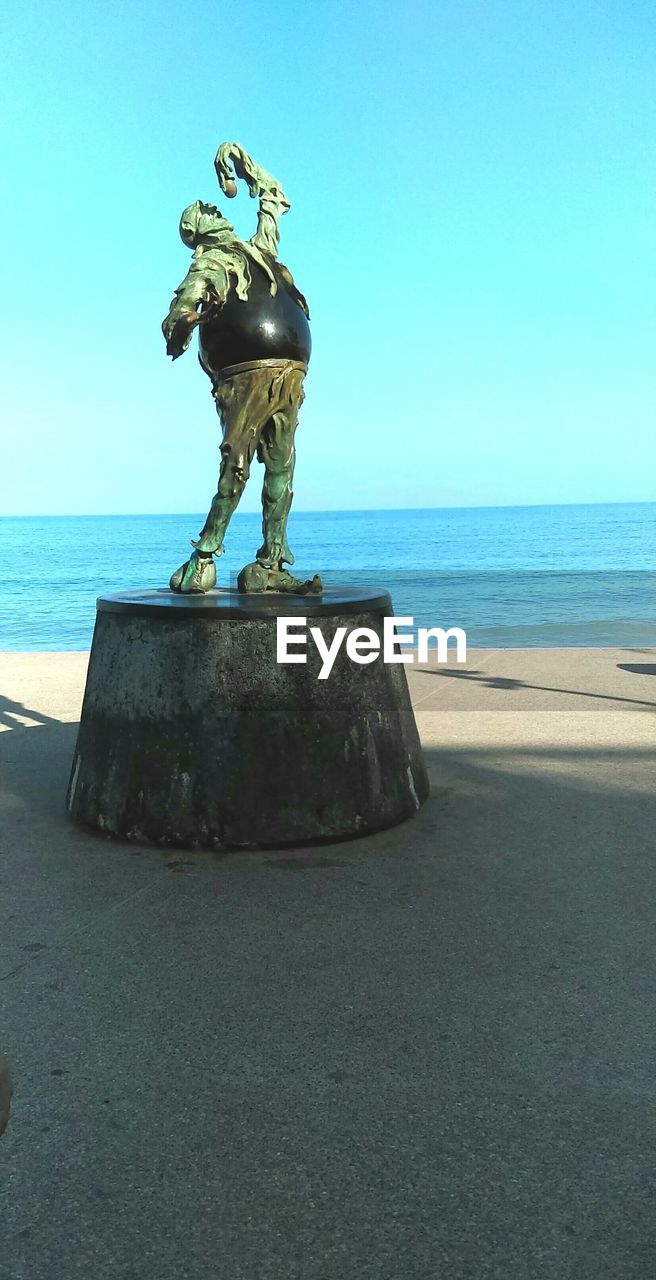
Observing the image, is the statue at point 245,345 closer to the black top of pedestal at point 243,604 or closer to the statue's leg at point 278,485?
the statue's leg at point 278,485

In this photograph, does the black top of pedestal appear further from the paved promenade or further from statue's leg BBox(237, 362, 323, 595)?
the paved promenade

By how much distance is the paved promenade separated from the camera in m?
2.04

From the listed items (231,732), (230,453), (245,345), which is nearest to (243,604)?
(231,732)

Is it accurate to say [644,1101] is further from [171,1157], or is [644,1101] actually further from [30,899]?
[30,899]

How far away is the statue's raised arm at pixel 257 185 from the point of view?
5.41m

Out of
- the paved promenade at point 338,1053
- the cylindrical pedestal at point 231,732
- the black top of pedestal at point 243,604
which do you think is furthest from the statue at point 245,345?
the paved promenade at point 338,1053

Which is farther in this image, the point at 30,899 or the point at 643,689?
the point at 643,689

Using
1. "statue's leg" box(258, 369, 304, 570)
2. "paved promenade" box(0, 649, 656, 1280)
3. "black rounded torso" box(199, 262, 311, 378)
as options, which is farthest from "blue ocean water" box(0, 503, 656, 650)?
"paved promenade" box(0, 649, 656, 1280)

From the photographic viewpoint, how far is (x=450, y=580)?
3803 cm

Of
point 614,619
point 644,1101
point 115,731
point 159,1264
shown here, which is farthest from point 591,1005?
point 614,619

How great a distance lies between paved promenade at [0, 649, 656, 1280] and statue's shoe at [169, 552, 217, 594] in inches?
57.5

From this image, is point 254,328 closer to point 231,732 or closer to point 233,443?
point 233,443

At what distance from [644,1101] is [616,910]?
1.35 m

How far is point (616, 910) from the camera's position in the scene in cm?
383
